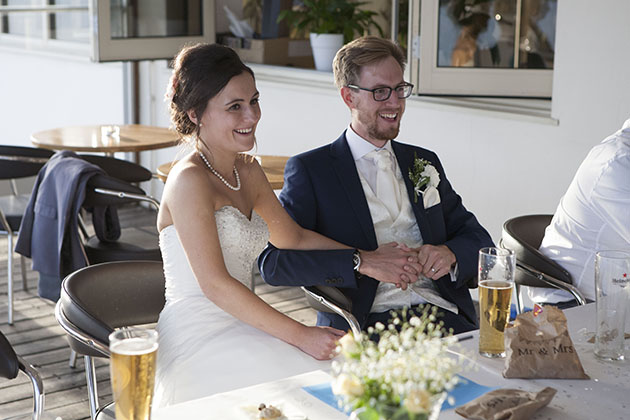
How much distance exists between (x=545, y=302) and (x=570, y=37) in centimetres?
180

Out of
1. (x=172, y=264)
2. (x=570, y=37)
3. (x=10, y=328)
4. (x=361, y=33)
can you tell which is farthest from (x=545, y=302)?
(x=361, y=33)

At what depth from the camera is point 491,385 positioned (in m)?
1.69

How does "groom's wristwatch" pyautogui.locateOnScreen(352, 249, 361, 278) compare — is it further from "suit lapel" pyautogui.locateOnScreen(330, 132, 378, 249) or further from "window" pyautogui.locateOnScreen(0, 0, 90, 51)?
"window" pyautogui.locateOnScreen(0, 0, 90, 51)

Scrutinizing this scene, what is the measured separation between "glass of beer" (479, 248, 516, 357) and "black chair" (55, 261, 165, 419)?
920mm

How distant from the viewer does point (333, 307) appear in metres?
2.57

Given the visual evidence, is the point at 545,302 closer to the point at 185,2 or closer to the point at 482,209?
the point at 482,209

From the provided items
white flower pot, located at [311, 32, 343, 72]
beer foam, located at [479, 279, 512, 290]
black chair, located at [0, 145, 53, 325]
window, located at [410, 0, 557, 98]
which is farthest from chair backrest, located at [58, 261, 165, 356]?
white flower pot, located at [311, 32, 343, 72]

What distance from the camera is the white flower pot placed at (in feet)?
19.4

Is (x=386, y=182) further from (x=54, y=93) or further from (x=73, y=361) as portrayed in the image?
(x=54, y=93)

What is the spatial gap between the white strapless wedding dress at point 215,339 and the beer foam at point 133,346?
737 mm

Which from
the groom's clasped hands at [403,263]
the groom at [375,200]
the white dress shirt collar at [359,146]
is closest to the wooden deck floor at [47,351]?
the groom at [375,200]

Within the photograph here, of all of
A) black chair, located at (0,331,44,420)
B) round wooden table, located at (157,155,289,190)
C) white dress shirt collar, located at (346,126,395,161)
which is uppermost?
white dress shirt collar, located at (346,126,395,161)

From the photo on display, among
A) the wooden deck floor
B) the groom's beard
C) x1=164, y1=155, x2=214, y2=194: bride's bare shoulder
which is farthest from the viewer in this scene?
the wooden deck floor

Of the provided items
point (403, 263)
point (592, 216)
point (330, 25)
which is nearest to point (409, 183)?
point (403, 263)
